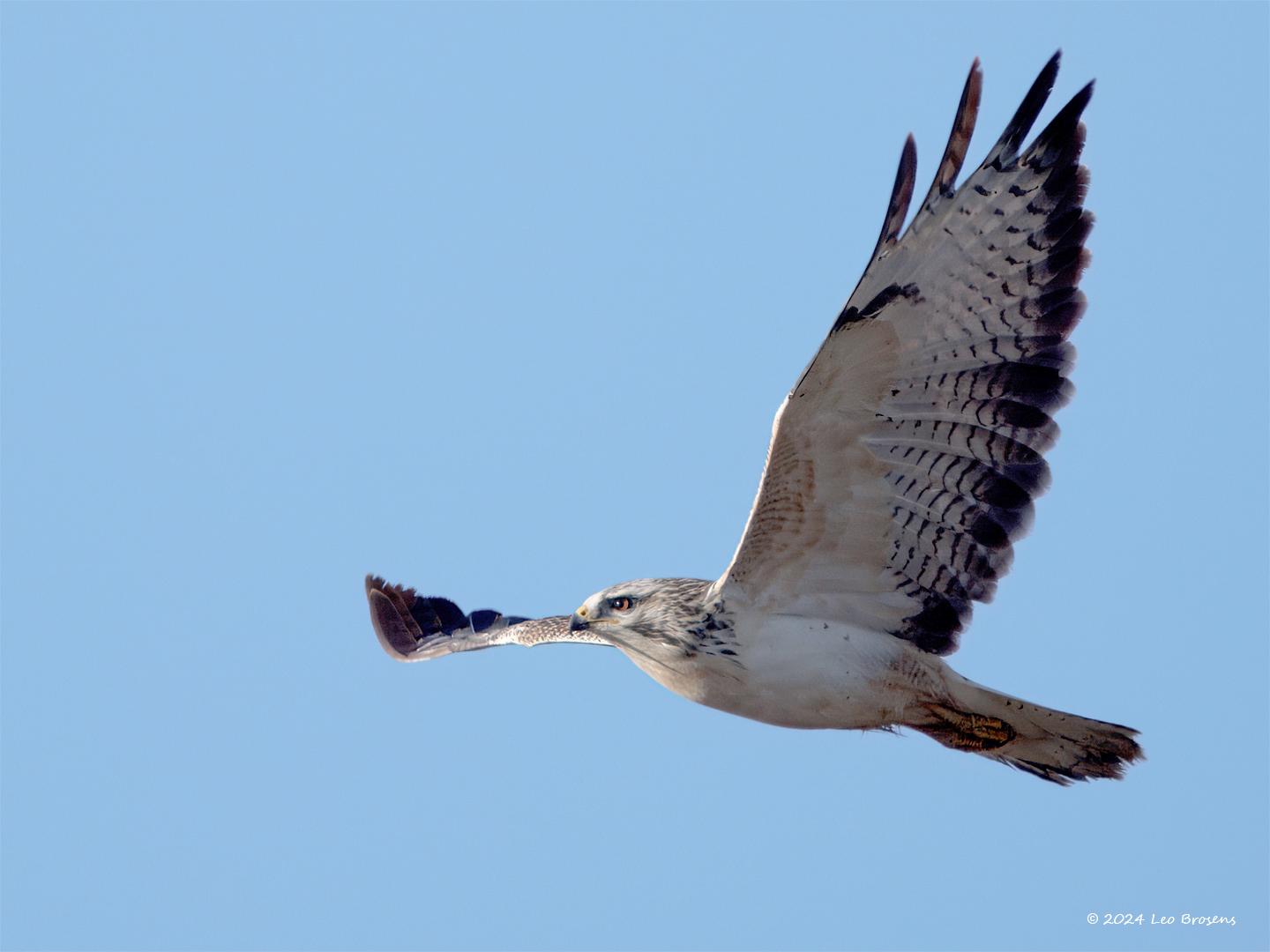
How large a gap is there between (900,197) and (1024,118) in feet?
1.79

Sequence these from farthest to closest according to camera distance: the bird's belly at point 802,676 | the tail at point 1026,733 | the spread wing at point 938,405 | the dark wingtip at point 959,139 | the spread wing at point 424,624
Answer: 1. the spread wing at point 424,624
2. the tail at point 1026,733
3. the bird's belly at point 802,676
4. the spread wing at point 938,405
5. the dark wingtip at point 959,139

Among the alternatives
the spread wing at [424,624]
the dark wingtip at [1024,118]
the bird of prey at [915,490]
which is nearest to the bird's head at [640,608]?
the bird of prey at [915,490]

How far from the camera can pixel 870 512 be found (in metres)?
6.95

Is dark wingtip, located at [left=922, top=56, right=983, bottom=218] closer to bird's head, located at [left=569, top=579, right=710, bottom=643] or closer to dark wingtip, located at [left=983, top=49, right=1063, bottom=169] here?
dark wingtip, located at [left=983, top=49, right=1063, bottom=169]

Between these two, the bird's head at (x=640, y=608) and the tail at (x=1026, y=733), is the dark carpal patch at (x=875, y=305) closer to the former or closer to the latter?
the bird's head at (x=640, y=608)

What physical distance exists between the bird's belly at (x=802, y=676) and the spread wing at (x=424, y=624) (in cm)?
198

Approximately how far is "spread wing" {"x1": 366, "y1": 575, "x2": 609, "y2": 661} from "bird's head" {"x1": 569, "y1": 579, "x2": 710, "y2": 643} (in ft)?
5.00

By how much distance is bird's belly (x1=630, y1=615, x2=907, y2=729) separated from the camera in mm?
6992

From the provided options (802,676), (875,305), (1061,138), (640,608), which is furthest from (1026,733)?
(1061,138)

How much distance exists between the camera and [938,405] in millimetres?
6711

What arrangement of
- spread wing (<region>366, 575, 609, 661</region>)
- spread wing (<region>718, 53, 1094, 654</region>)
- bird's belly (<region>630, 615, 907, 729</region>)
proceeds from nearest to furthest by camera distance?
spread wing (<region>718, 53, 1094, 654</region>)
bird's belly (<region>630, 615, 907, 729</region>)
spread wing (<region>366, 575, 609, 661</region>)

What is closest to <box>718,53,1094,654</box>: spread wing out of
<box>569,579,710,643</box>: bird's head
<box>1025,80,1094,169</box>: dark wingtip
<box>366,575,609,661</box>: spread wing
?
<box>1025,80,1094,169</box>: dark wingtip

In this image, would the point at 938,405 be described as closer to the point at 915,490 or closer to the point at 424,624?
the point at 915,490

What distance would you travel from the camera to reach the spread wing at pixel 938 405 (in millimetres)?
6391
